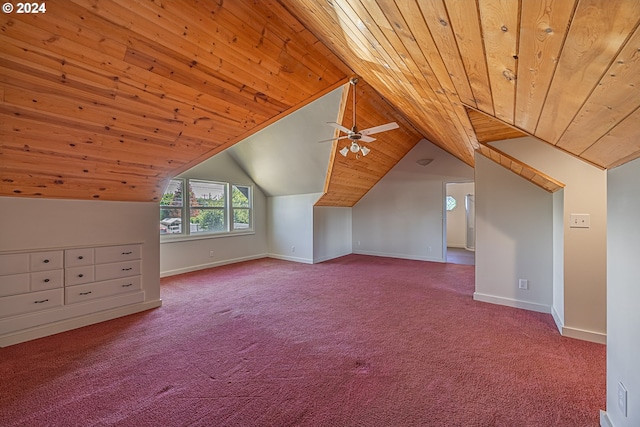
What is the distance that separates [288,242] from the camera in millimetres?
6793

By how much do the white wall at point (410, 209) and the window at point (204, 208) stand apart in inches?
128

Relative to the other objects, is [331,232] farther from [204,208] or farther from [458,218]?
[458,218]

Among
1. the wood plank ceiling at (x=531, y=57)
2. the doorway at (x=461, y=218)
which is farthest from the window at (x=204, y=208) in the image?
the doorway at (x=461, y=218)

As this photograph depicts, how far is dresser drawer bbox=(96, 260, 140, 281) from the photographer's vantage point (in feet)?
10.2

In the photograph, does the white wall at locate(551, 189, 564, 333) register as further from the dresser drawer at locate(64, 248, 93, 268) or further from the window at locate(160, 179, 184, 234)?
the window at locate(160, 179, 184, 234)

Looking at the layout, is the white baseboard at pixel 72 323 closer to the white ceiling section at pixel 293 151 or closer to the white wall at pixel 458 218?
the white ceiling section at pixel 293 151

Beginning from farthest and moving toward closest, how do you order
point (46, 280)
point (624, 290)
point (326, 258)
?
1. point (326, 258)
2. point (46, 280)
3. point (624, 290)

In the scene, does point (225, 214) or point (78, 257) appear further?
point (225, 214)

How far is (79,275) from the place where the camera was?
9.75 ft

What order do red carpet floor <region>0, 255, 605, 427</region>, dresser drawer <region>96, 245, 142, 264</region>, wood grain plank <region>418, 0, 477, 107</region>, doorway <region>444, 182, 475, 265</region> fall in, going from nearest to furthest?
wood grain plank <region>418, 0, 477, 107</region>, red carpet floor <region>0, 255, 605, 427</region>, dresser drawer <region>96, 245, 142, 264</region>, doorway <region>444, 182, 475, 265</region>

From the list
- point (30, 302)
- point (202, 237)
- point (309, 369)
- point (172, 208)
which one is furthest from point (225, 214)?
point (309, 369)

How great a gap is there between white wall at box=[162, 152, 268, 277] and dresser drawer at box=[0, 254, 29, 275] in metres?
2.40

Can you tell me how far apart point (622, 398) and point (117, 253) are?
4495mm

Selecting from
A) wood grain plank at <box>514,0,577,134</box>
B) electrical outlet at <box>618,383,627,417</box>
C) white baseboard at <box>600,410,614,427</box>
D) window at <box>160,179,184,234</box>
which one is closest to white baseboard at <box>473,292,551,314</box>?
white baseboard at <box>600,410,614,427</box>
